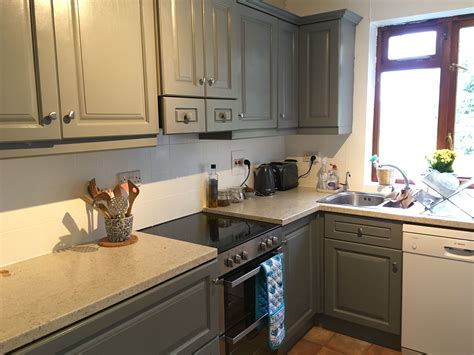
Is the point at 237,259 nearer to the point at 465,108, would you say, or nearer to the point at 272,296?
the point at 272,296

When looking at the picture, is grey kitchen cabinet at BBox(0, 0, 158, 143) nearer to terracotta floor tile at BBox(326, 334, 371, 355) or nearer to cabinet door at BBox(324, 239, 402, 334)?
cabinet door at BBox(324, 239, 402, 334)

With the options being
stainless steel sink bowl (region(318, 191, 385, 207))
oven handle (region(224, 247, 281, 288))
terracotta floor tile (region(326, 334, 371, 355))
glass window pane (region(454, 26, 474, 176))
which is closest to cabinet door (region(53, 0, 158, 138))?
oven handle (region(224, 247, 281, 288))

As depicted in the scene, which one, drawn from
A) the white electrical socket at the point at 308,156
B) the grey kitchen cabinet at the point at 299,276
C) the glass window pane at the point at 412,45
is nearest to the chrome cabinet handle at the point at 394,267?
the grey kitchen cabinet at the point at 299,276

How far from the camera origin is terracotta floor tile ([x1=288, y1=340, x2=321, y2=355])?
2.53 meters

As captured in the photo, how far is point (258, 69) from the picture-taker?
249 centimetres

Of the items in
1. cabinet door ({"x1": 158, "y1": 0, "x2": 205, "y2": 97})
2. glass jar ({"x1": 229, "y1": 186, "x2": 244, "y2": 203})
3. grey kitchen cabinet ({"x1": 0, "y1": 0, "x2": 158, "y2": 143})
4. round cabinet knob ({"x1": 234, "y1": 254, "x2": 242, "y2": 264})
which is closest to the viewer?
grey kitchen cabinet ({"x1": 0, "y1": 0, "x2": 158, "y2": 143})

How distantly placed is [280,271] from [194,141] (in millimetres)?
939

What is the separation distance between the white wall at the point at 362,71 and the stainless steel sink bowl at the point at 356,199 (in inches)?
4.6

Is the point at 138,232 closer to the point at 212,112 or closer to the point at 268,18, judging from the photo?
the point at 212,112

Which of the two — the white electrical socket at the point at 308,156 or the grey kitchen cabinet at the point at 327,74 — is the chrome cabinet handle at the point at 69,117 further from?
the white electrical socket at the point at 308,156

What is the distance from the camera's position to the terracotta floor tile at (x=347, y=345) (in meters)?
2.54

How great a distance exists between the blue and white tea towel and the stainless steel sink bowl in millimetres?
891

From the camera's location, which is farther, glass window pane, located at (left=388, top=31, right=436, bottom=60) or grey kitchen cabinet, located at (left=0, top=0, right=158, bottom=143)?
glass window pane, located at (left=388, top=31, right=436, bottom=60)

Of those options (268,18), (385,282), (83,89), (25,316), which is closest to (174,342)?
(25,316)
